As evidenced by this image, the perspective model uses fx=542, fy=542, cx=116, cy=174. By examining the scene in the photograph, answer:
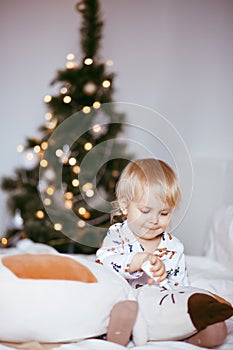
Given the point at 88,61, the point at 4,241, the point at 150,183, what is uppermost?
the point at 88,61

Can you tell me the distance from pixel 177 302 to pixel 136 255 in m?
0.15

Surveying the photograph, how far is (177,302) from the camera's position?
1119 mm

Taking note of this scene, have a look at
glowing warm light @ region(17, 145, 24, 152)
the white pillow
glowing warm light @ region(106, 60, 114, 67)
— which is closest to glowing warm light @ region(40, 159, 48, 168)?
glowing warm light @ region(17, 145, 24, 152)

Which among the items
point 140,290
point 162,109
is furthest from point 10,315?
point 162,109

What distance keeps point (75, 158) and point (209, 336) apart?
1.44 meters

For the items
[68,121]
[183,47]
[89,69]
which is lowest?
[68,121]

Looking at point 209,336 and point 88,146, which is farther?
point 88,146

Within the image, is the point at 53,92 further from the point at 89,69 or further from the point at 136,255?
the point at 136,255

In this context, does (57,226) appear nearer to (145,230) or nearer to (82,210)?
(82,210)

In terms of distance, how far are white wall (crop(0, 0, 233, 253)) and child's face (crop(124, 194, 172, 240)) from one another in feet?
3.94

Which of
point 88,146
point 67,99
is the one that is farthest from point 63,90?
point 88,146

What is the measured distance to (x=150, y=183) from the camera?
125 cm

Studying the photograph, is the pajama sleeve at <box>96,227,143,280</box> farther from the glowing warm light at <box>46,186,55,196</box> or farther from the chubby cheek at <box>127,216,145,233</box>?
the glowing warm light at <box>46,186,55,196</box>

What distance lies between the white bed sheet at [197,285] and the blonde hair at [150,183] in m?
0.33
